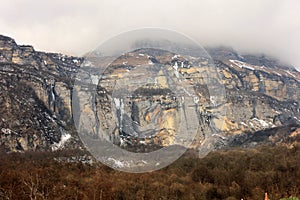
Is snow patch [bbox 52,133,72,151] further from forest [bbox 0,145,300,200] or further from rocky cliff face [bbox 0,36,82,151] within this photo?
forest [bbox 0,145,300,200]

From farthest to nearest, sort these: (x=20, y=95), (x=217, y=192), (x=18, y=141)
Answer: (x=20, y=95), (x=18, y=141), (x=217, y=192)

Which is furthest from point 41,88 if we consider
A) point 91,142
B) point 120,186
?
point 91,142

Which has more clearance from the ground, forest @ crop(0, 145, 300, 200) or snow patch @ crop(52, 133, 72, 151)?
forest @ crop(0, 145, 300, 200)

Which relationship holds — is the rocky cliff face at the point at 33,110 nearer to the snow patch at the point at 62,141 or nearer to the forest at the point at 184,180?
the snow patch at the point at 62,141

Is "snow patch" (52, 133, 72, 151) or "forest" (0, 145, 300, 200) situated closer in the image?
"forest" (0, 145, 300, 200)

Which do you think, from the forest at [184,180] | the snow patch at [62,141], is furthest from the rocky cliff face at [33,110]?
the forest at [184,180]

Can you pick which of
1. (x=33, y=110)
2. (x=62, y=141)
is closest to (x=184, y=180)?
(x=62, y=141)

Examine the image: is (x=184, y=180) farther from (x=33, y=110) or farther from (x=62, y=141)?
(x=33, y=110)

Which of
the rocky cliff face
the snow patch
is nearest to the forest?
the rocky cliff face

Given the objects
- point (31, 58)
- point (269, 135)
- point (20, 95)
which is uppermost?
point (31, 58)

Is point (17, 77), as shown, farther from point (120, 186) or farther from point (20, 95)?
point (120, 186)

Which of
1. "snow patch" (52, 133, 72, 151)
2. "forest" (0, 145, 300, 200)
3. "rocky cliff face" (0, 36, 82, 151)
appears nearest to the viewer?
"forest" (0, 145, 300, 200)
